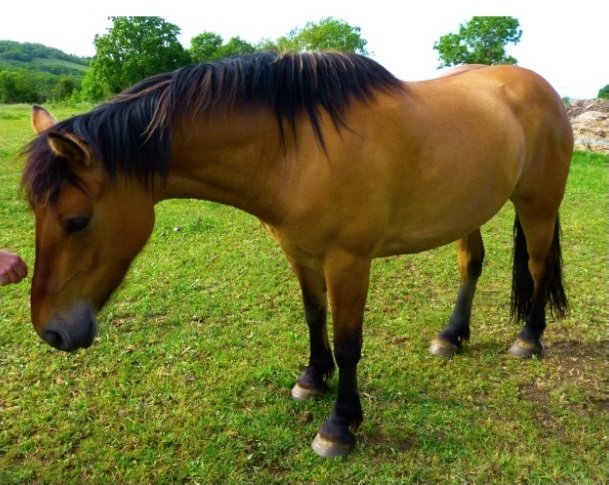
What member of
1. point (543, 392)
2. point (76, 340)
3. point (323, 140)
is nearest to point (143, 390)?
point (76, 340)

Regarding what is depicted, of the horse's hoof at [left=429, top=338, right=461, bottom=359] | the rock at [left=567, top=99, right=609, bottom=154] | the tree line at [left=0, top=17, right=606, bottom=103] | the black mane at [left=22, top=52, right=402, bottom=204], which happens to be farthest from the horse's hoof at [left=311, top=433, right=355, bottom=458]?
the tree line at [left=0, top=17, right=606, bottom=103]

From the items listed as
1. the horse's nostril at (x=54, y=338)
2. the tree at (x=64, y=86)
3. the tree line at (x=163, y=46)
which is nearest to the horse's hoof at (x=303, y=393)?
the horse's nostril at (x=54, y=338)

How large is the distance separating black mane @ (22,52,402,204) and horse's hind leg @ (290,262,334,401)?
3.58ft

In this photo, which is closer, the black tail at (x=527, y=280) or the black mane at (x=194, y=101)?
Result: the black mane at (x=194, y=101)

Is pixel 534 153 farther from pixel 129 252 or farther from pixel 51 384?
pixel 51 384

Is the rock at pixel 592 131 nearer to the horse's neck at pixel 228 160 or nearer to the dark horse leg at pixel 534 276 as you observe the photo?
the dark horse leg at pixel 534 276

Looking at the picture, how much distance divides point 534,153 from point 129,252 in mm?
2574

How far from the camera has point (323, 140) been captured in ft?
6.57

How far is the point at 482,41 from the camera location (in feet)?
73.9

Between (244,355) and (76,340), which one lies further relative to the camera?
(244,355)

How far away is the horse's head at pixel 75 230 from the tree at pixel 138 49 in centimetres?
1806

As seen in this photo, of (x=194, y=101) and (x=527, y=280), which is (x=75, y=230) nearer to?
(x=194, y=101)

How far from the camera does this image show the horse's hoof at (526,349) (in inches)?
128

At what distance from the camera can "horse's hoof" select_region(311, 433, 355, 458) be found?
2373 mm
